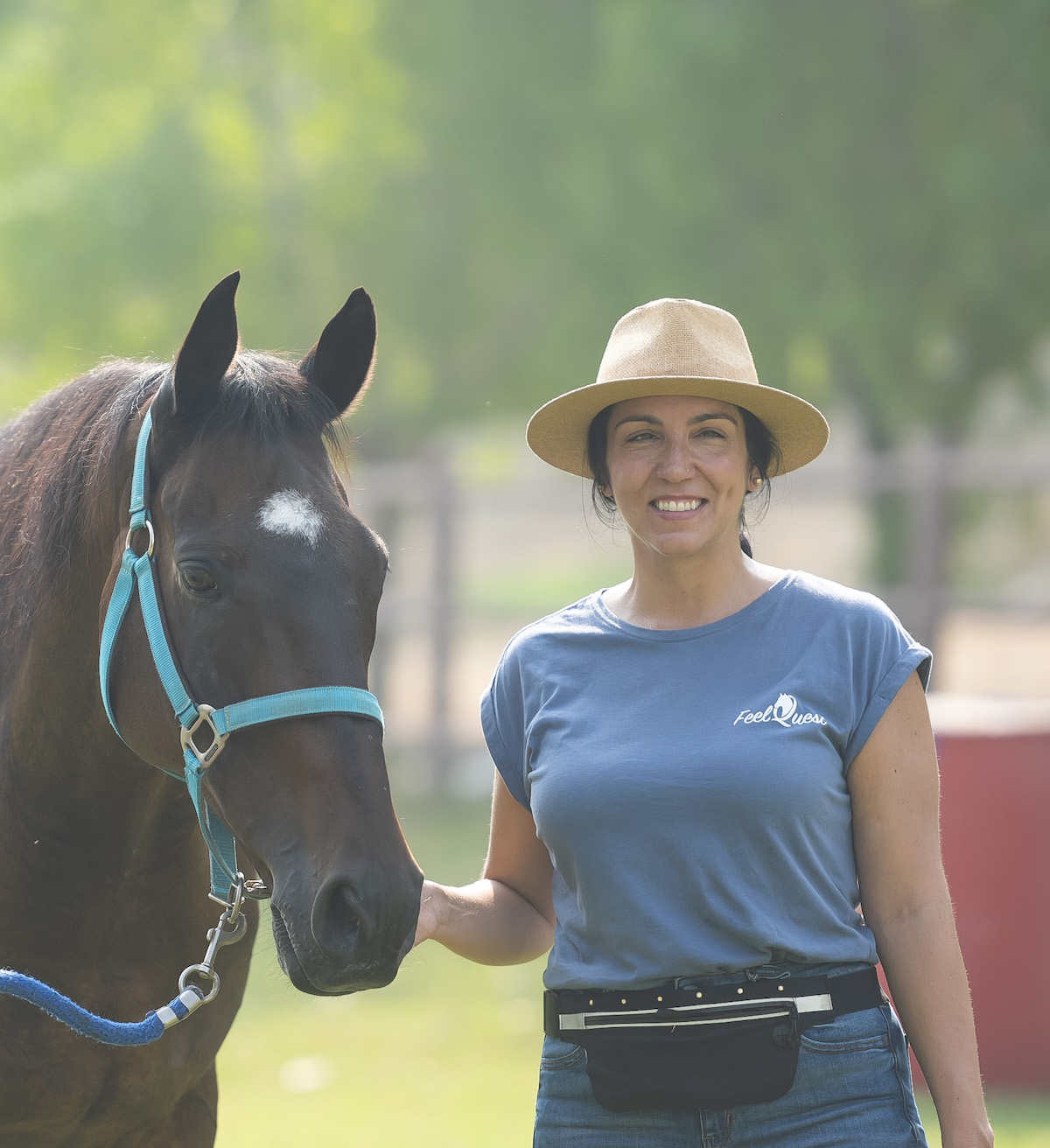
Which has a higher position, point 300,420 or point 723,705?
point 300,420

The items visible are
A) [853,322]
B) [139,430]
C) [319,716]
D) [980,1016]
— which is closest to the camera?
[319,716]

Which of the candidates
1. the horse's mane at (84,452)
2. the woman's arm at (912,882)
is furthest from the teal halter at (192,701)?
the woman's arm at (912,882)

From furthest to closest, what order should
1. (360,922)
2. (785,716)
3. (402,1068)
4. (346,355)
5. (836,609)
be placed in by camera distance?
(402,1068) < (346,355) < (836,609) < (785,716) < (360,922)

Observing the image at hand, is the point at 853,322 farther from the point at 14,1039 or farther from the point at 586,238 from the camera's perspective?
the point at 14,1039

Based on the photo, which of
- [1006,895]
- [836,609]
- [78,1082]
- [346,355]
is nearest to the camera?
[836,609]

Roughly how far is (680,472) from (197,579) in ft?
2.60

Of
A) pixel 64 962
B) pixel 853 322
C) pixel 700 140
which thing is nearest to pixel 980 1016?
pixel 64 962

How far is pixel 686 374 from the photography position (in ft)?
7.66

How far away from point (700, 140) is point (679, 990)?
7877 mm

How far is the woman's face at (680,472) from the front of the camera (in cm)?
233

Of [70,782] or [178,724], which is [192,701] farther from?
[70,782]

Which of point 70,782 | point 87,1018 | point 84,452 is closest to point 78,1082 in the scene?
point 87,1018

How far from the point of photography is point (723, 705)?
2219 mm

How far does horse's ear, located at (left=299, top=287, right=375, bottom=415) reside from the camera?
249cm
